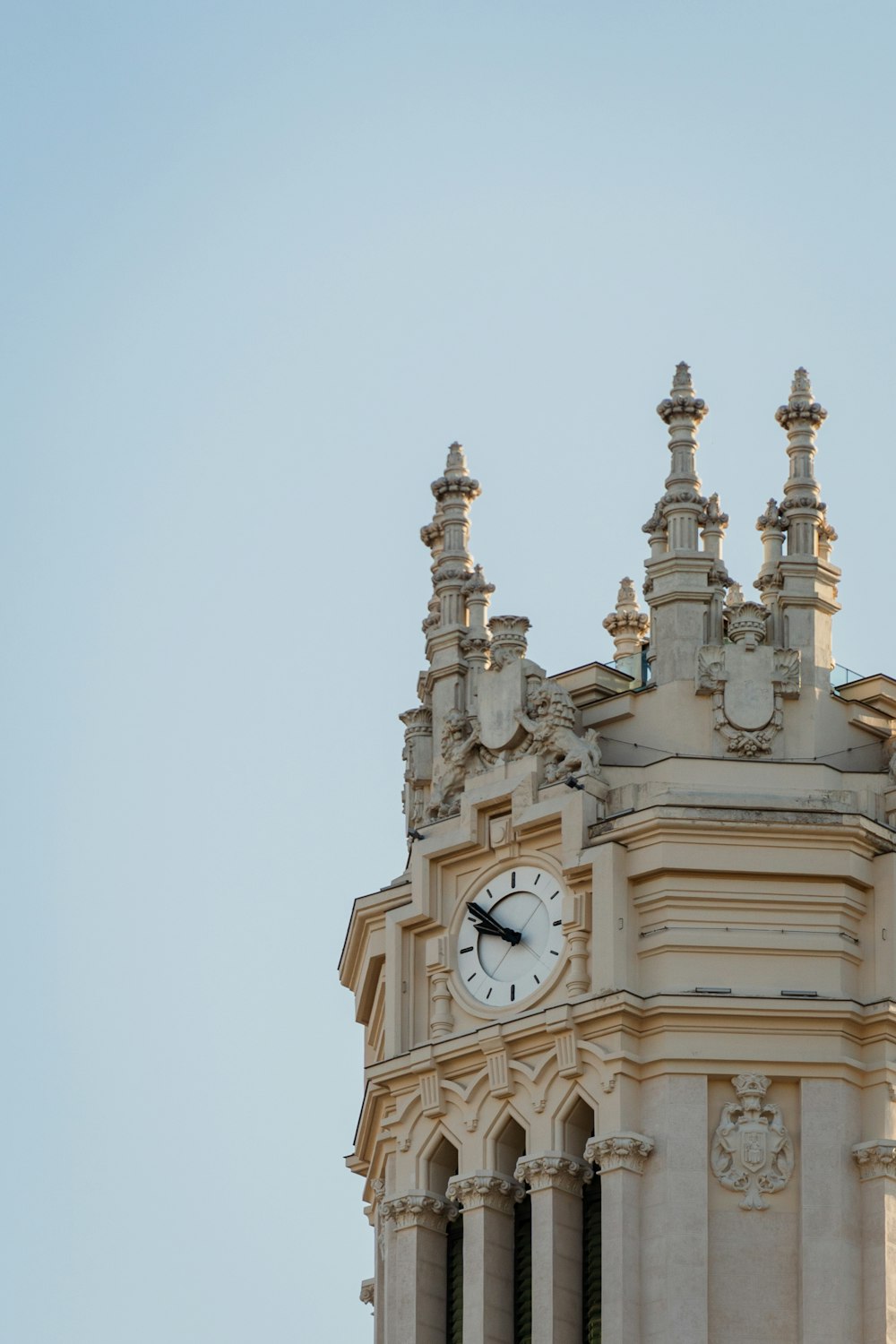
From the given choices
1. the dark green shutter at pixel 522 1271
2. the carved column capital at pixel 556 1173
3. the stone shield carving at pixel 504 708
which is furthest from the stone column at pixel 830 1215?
the stone shield carving at pixel 504 708

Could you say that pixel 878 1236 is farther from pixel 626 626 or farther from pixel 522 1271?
pixel 626 626

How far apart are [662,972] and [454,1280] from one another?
199 inches

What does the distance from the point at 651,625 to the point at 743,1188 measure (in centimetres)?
812

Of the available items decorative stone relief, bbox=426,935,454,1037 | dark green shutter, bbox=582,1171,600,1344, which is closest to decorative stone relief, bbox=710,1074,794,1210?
dark green shutter, bbox=582,1171,600,1344

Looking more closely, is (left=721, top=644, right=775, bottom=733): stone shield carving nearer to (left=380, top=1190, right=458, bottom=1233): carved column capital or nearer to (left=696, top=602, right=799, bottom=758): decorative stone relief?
(left=696, top=602, right=799, bottom=758): decorative stone relief

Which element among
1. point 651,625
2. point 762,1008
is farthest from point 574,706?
point 762,1008

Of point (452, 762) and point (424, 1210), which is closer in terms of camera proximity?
point (424, 1210)

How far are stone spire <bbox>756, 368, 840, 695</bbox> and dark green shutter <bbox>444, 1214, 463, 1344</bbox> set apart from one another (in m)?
8.62

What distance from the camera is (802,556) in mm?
63969

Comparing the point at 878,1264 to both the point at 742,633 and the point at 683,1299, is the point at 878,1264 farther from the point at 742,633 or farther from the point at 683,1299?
the point at 742,633

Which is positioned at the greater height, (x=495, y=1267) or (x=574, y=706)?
(x=574, y=706)

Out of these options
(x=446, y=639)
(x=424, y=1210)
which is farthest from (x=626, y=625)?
(x=424, y=1210)

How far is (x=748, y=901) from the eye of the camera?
6100 cm

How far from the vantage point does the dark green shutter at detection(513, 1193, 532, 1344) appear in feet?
200
